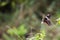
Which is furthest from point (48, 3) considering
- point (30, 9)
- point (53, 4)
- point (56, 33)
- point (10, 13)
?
point (56, 33)

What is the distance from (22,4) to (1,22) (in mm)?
375

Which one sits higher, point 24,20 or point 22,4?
point 22,4

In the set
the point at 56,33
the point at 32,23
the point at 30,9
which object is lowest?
the point at 56,33

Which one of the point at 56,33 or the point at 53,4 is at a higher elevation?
the point at 53,4

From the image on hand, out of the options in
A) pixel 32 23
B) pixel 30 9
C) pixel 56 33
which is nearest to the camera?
pixel 56 33

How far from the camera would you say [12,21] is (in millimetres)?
3098

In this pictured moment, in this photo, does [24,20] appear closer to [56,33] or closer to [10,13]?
[10,13]

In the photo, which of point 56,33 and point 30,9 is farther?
point 30,9

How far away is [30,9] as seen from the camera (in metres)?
3.23

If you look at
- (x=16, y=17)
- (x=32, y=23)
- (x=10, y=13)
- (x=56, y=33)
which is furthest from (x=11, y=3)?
(x=56, y=33)

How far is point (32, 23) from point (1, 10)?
0.62 meters

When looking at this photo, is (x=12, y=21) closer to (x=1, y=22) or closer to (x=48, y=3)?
(x=1, y=22)

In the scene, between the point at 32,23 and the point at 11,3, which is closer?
the point at 32,23

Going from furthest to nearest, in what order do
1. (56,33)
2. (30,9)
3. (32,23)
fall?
(30,9)
(32,23)
(56,33)
